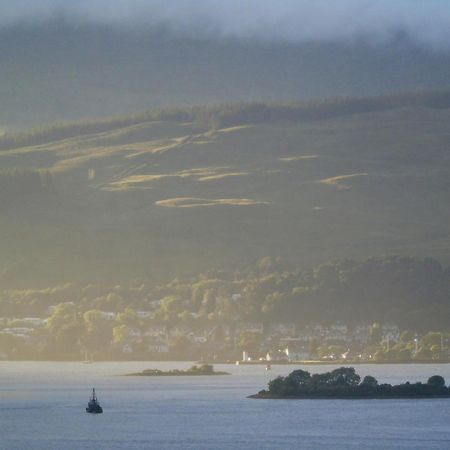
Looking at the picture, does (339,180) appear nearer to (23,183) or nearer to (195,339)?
(23,183)

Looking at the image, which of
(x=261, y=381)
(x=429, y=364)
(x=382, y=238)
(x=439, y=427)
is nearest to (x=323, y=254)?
(x=382, y=238)

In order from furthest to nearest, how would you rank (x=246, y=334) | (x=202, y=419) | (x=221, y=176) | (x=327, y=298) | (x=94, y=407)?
(x=221, y=176) → (x=327, y=298) → (x=246, y=334) → (x=94, y=407) → (x=202, y=419)

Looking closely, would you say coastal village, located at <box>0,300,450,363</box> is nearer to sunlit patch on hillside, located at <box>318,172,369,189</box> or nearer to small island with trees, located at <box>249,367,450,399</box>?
small island with trees, located at <box>249,367,450,399</box>

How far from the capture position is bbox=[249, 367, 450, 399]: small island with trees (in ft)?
297

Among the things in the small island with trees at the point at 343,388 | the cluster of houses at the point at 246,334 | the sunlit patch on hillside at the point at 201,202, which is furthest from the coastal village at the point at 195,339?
the small island with trees at the point at 343,388

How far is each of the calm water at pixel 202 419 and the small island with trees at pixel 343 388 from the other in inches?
20.1

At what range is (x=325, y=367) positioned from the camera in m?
120

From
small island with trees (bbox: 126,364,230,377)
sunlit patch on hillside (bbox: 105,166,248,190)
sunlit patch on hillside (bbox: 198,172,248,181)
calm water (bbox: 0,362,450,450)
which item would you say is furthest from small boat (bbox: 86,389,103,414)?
sunlit patch on hillside (bbox: 198,172,248,181)

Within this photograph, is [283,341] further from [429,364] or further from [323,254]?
[323,254]

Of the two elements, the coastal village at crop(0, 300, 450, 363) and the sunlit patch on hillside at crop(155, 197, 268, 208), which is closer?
the coastal village at crop(0, 300, 450, 363)

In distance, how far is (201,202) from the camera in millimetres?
178750

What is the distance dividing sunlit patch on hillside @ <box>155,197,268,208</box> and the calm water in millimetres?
67688

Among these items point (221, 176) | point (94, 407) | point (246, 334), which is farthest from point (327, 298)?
point (221, 176)

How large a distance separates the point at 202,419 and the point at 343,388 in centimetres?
913
